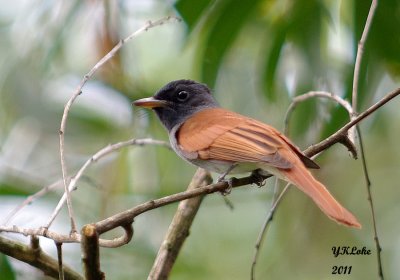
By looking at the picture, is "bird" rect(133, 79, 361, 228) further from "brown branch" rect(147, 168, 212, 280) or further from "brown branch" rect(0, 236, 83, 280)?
"brown branch" rect(0, 236, 83, 280)

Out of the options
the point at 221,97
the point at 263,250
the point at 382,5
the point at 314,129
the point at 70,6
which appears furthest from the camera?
the point at 263,250

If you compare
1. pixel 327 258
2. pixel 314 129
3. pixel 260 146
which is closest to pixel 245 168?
pixel 260 146

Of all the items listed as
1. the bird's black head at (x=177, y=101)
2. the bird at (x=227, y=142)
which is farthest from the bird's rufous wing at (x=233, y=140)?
the bird's black head at (x=177, y=101)

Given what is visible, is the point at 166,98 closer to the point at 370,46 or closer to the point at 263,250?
the point at 370,46

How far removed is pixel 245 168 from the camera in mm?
4000

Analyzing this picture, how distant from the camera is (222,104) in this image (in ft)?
21.6

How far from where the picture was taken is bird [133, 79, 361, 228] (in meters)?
3.40

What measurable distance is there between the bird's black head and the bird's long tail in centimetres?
155

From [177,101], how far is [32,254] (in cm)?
190

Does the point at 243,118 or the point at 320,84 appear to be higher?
the point at 320,84

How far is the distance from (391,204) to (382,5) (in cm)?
336

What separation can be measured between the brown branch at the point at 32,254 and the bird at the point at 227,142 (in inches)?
42.4

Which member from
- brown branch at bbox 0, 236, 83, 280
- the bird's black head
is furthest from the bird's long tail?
the bird's black head

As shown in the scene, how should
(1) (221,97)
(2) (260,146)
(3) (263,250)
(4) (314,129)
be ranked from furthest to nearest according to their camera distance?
(3) (263,250)
(1) (221,97)
(4) (314,129)
(2) (260,146)
